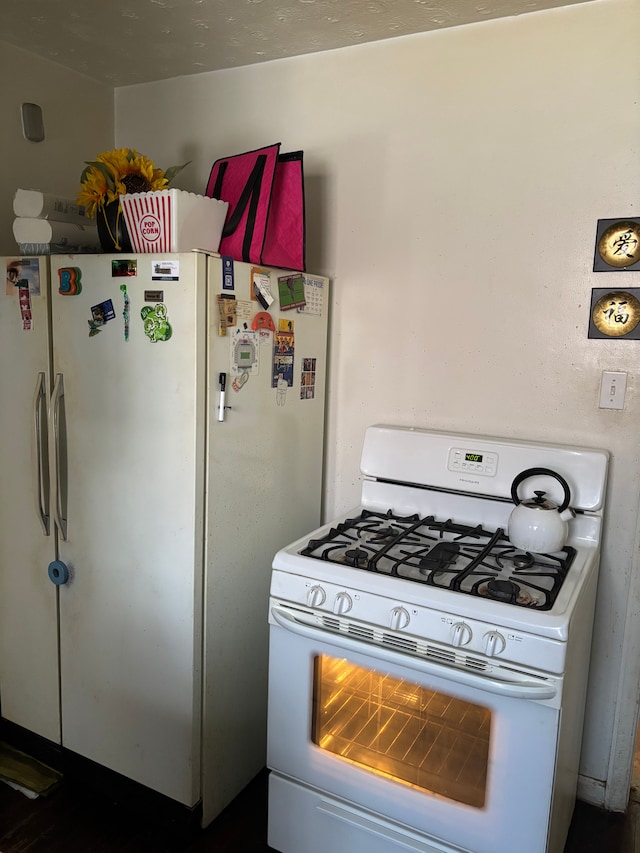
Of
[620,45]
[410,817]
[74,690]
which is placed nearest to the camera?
[410,817]

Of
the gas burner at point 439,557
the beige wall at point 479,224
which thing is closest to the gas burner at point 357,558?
the gas burner at point 439,557

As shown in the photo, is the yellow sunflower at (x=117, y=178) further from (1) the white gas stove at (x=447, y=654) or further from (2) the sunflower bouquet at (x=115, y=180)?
(1) the white gas stove at (x=447, y=654)

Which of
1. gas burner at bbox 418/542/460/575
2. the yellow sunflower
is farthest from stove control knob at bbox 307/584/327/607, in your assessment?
the yellow sunflower

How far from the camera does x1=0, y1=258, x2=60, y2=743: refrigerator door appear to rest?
1962mm

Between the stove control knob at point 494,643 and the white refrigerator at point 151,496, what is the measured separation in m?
0.80

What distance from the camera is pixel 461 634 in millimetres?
1402

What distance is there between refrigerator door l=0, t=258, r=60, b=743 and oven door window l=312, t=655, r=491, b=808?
98 cm

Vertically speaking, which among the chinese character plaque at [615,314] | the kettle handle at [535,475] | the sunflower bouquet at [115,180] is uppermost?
the sunflower bouquet at [115,180]

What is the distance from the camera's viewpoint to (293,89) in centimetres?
225

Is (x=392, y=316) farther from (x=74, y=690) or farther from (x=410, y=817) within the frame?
(x=74, y=690)

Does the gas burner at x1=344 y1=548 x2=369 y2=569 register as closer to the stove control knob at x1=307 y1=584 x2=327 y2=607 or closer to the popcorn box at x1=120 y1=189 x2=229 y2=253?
the stove control knob at x1=307 y1=584 x2=327 y2=607

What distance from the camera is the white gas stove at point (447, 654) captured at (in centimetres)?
137

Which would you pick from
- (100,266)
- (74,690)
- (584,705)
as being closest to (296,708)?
(74,690)

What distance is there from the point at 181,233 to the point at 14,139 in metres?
1.01
